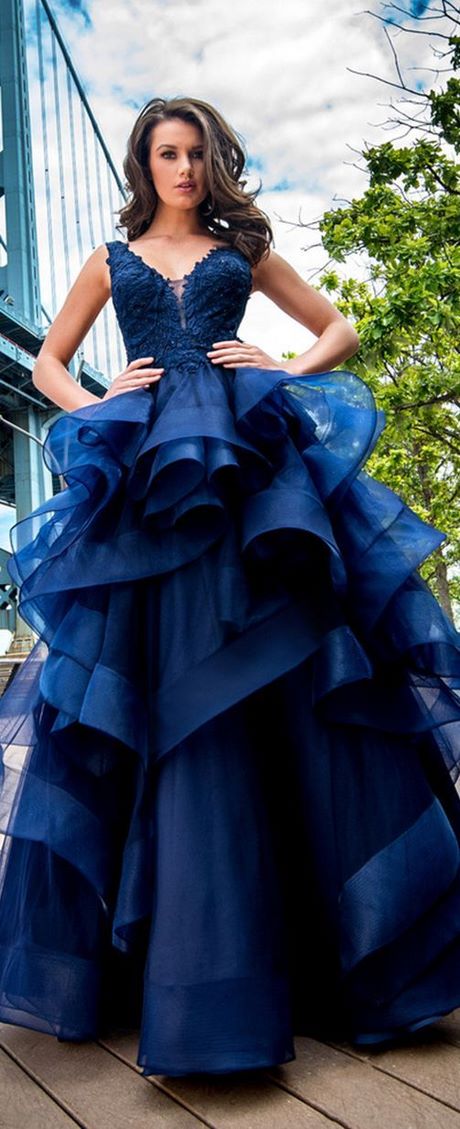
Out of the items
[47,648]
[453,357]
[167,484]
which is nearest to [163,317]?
[167,484]

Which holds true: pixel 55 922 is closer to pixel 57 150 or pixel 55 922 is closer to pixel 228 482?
pixel 228 482

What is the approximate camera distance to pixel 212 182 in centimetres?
204

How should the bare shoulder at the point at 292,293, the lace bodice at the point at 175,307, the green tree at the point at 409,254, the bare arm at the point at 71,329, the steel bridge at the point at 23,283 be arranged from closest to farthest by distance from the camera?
the lace bodice at the point at 175,307
the bare arm at the point at 71,329
the bare shoulder at the point at 292,293
the green tree at the point at 409,254
the steel bridge at the point at 23,283

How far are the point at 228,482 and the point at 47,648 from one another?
47cm

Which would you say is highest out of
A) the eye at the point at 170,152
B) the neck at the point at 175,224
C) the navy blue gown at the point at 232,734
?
the eye at the point at 170,152

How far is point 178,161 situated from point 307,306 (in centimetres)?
44

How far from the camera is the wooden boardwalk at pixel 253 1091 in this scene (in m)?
1.26

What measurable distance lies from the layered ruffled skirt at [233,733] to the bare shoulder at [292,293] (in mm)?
485

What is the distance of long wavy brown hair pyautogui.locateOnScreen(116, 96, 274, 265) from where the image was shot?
2.04 m

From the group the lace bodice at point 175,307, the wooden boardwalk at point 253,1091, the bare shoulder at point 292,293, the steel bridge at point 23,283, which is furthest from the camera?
the steel bridge at point 23,283

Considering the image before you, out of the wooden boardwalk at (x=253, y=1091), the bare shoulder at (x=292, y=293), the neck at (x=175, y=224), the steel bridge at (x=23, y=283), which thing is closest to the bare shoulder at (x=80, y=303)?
the neck at (x=175, y=224)

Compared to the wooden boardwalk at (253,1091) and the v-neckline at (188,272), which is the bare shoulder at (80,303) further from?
the wooden boardwalk at (253,1091)

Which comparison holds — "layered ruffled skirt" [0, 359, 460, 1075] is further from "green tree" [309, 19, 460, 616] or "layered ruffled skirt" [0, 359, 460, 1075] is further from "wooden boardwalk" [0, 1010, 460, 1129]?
"green tree" [309, 19, 460, 616]

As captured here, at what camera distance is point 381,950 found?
1.48 metres
